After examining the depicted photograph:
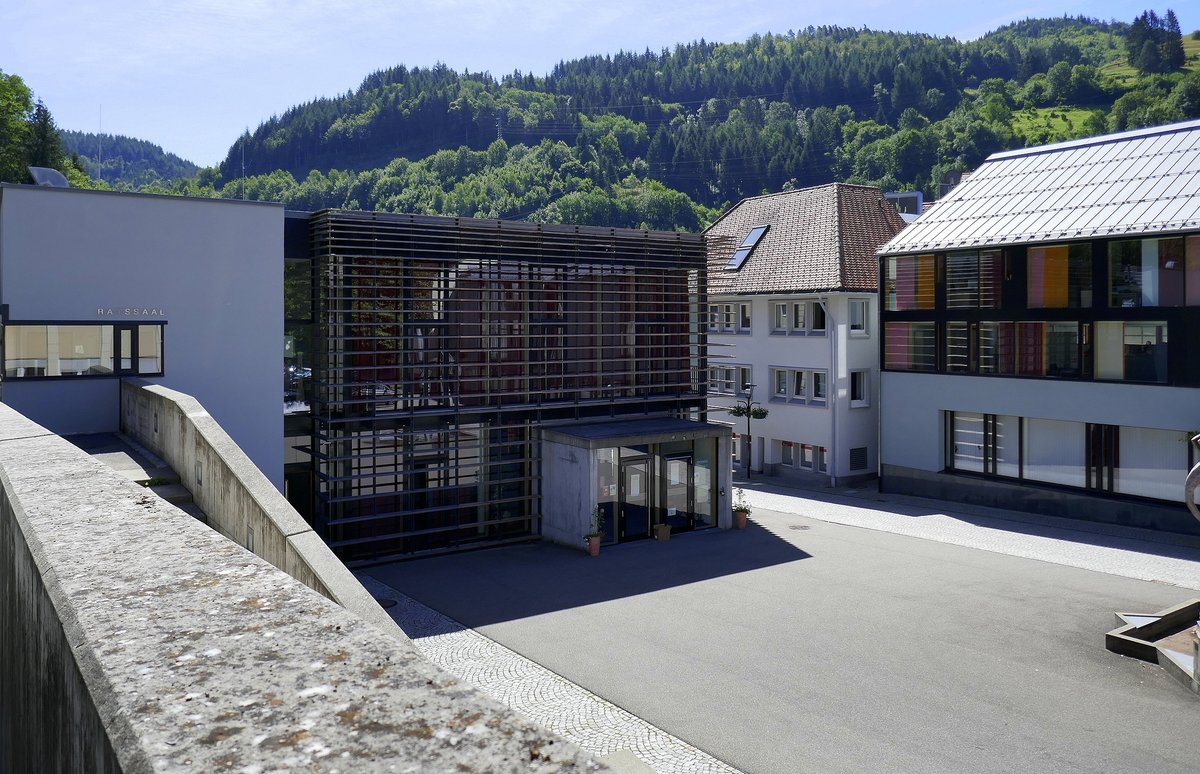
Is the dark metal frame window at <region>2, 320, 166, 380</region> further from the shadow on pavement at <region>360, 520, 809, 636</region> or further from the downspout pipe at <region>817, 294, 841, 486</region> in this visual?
the downspout pipe at <region>817, 294, 841, 486</region>

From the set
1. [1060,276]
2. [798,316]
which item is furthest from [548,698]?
[798,316]

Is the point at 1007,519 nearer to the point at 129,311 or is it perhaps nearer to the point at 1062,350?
the point at 1062,350

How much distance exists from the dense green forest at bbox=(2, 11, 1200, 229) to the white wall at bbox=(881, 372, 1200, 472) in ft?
270

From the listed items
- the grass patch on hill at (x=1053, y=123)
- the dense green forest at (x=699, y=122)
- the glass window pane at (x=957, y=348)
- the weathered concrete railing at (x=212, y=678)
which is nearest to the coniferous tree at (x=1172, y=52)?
the dense green forest at (x=699, y=122)

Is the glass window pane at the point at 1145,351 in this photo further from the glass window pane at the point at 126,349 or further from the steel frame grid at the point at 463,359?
the glass window pane at the point at 126,349

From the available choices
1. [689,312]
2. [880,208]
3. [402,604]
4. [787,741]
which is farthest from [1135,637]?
[880,208]

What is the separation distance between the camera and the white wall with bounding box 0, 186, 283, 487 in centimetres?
1694

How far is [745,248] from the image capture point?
36.5m

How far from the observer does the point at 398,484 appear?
853 inches

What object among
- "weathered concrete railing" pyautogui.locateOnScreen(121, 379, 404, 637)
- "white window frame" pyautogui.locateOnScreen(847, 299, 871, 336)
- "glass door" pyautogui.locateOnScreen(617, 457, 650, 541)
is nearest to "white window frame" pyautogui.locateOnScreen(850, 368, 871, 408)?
"white window frame" pyautogui.locateOnScreen(847, 299, 871, 336)

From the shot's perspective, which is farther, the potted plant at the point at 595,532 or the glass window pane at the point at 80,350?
the potted plant at the point at 595,532

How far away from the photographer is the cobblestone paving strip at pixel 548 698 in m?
11.1

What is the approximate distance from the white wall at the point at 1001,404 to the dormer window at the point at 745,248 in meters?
8.37

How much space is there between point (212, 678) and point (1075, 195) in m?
28.5
